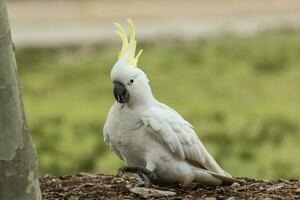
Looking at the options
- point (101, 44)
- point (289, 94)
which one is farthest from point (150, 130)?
point (101, 44)

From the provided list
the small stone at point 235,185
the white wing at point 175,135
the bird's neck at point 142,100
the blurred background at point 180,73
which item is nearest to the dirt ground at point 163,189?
the small stone at point 235,185

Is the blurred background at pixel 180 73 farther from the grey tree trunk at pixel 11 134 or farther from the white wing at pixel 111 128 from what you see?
the grey tree trunk at pixel 11 134

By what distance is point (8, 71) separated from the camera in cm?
291

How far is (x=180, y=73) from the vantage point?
356 inches

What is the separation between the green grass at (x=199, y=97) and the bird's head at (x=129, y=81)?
8.61 feet

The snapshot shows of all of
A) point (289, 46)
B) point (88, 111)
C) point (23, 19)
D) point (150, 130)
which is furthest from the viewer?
point (23, 19)

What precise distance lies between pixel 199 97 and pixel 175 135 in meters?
4.78

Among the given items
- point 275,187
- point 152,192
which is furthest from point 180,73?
point 152,192

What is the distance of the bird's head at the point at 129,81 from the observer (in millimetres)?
3234

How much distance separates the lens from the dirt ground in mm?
3402

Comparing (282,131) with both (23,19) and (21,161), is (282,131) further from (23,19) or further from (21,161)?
(23,19)

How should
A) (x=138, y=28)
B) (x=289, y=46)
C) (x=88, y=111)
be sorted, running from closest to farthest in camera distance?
(x=88, y=111), (x=289, y=46), (x=138, y=28)

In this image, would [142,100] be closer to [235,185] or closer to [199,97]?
[235,185]

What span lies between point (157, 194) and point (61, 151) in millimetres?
3171
